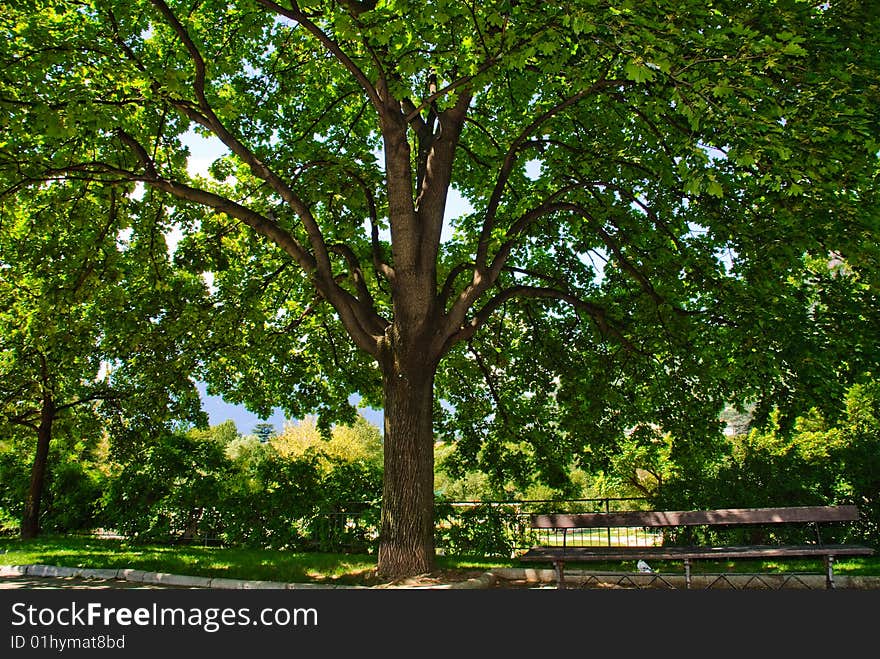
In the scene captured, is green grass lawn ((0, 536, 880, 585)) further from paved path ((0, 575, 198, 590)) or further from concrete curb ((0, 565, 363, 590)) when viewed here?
paved path ((0, 575, 198, 590))

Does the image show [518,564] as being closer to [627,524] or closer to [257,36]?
[627,524]

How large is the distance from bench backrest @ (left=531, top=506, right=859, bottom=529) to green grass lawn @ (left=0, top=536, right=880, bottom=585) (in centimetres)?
187

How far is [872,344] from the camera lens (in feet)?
29.1

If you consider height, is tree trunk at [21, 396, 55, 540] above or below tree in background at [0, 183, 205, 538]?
below

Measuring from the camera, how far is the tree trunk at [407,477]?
838 cm

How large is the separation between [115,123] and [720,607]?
907cm

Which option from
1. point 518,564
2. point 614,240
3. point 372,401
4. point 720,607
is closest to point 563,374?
point 614,240

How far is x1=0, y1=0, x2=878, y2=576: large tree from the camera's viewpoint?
6652 millimetres

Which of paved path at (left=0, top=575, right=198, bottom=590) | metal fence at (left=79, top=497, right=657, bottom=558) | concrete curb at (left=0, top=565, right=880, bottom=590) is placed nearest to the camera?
concrete curb at (left=0, top=565, right=880, bottom=590)

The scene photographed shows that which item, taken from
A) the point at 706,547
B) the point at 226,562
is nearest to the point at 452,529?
the point at 226,562

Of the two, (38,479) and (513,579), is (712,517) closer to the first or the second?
(513,579)

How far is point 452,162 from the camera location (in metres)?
10.4

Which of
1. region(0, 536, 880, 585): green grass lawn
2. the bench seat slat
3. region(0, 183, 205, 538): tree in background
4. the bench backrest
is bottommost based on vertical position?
region(0, 536, 880, 585): green grass lawn

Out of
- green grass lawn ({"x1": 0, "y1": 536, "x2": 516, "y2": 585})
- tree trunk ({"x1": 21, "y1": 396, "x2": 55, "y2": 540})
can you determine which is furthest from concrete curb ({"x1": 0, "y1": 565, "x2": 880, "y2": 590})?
tree trunk ({"x1": 21, "y1": 396, "x2": 55, "y2": 540})
